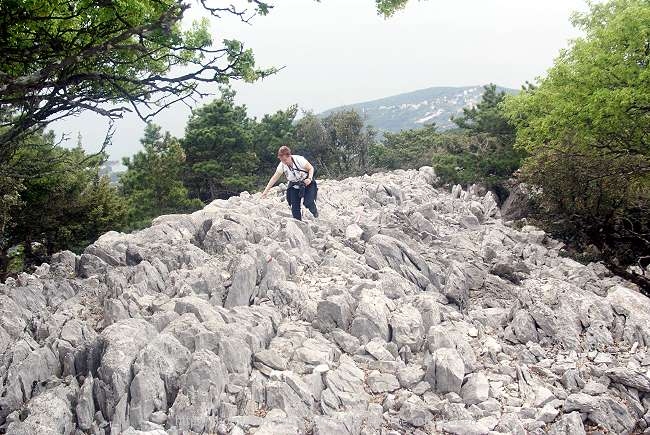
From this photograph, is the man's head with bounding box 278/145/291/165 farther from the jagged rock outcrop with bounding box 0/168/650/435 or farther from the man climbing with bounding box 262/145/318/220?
the jagged rock outcrop with bounding box 0/168/650/435

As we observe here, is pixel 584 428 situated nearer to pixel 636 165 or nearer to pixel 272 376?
pixel 272 376

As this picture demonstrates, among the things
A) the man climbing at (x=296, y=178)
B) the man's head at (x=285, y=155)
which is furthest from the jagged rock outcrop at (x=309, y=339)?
the man's head at (x=285, y=155)

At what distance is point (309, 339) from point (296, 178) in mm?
6431

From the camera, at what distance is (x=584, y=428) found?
25.8 feet

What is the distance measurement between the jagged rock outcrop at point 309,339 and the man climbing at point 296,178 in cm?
115

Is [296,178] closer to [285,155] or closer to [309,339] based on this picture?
[285,155]

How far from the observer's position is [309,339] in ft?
31.1

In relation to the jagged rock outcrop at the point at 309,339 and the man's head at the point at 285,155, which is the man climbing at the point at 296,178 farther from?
the jagged rock outcrop at the point at 309,339

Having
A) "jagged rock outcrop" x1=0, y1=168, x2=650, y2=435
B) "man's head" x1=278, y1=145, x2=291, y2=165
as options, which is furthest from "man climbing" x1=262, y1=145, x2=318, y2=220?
"jagged rock outcrop" x1=0, y1=168, x2=650, y2=435

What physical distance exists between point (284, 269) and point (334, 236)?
3476mm

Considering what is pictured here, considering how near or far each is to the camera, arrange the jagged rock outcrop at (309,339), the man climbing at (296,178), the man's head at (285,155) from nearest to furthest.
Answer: the jagged rock outcrop at (309,339) → the man's head at (285,155) → the man climbing at (296,178)

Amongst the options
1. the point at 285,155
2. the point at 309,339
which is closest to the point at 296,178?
the point at 285,155

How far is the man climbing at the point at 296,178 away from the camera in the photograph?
47.4 feet

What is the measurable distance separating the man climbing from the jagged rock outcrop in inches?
45.4
